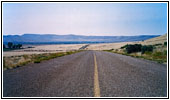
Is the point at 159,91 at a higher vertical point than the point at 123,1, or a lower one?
lower

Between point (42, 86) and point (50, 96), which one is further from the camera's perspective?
point (42, 86)

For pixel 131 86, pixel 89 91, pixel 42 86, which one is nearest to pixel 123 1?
pixel 131 86

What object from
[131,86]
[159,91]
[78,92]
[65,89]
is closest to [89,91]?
[78,92]

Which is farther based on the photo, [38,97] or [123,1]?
[123,1]

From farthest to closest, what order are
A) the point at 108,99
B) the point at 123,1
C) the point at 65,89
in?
the point at 123,1 < the point at 65,89 < the point at 108,99

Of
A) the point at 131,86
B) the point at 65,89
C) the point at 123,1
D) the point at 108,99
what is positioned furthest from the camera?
the point at 123,1

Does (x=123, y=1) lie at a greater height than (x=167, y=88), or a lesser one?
greater

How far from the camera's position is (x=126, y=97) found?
18.8 feet

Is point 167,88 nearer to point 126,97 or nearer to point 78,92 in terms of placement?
point 126,97

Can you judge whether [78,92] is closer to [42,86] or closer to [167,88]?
[42,86]

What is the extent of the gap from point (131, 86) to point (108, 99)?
76.8 inches

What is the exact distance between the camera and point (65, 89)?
22.0 ft

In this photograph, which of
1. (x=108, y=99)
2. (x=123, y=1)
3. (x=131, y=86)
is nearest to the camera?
(x=108, y=99)

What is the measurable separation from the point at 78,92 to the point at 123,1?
4282mm
